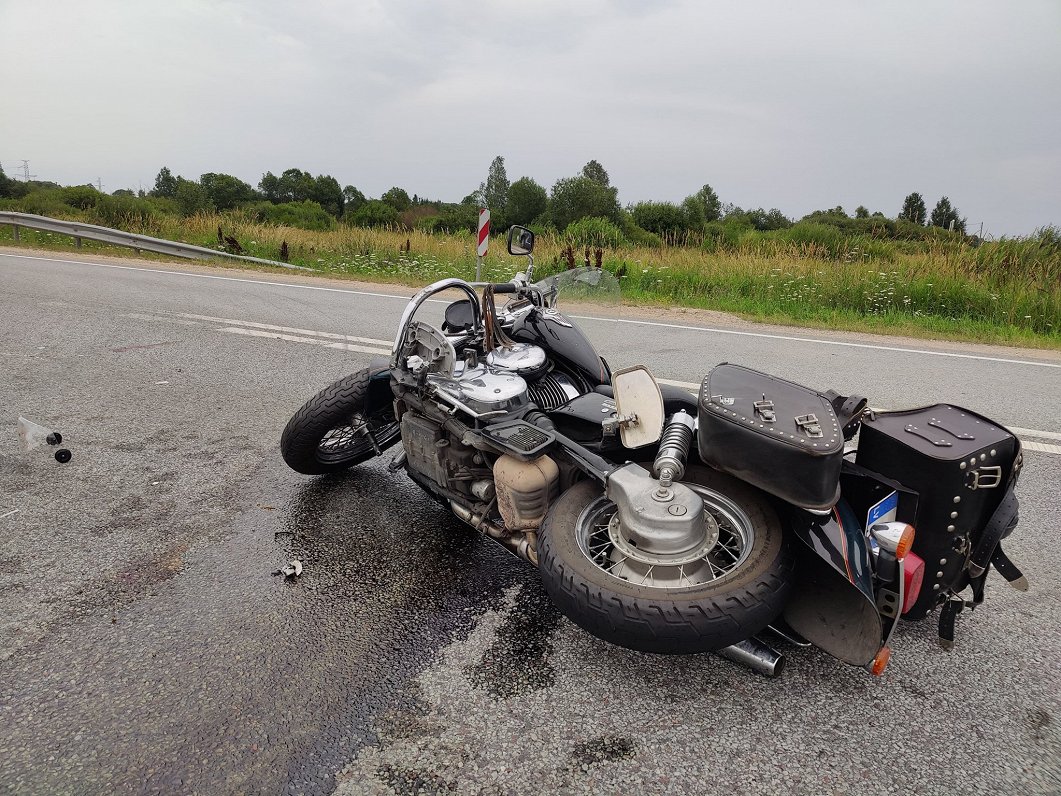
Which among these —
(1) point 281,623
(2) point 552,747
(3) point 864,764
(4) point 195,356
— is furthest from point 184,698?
(4) point 195,356

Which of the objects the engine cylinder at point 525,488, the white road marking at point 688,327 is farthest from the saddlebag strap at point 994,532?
the white road marking at point 688,327

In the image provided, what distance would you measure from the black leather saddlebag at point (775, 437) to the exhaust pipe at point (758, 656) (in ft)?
1.77

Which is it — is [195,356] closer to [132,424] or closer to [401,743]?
[132,424]

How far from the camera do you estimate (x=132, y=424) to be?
4418 mm

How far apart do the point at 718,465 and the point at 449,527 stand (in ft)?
4.96

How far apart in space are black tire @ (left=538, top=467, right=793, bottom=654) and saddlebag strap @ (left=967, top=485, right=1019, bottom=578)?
24.1 inches

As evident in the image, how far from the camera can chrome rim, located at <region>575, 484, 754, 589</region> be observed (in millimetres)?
2215

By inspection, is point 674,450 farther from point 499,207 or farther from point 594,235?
point 499,207

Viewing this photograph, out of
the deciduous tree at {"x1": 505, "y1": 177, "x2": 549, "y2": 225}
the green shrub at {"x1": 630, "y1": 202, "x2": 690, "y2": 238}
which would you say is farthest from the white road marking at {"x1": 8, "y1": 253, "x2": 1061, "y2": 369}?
the deciduous tree at {"x1": 505, "y1": 177, "x2": 549, "y2": 225}

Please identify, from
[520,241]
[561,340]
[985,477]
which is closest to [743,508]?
[985,477]

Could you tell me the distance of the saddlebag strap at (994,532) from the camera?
2.12 metres

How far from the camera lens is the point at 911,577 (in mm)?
2027

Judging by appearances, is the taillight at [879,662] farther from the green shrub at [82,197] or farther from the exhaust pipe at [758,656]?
the green shrub at [82,197]

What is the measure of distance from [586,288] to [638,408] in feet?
4.63
